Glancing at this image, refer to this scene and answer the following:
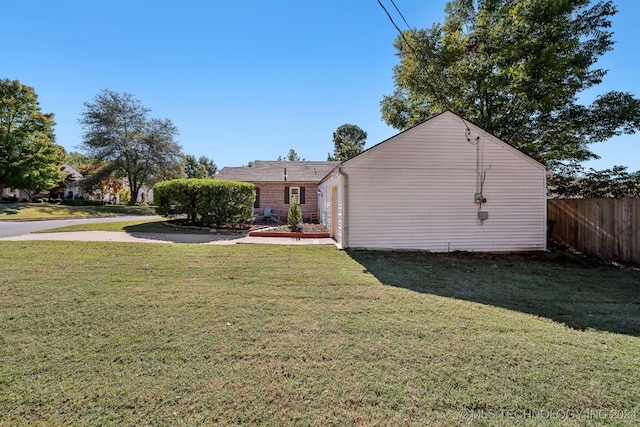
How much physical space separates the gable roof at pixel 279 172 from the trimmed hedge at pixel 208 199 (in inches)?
248

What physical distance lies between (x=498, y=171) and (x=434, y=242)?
131 inches

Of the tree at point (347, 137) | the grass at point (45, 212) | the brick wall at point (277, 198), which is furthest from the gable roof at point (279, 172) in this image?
the tree at point (347, 137)

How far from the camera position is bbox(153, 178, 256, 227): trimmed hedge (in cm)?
1298

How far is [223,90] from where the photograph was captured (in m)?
14.6

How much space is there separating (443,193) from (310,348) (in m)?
8.13

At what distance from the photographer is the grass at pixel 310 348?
2.27m

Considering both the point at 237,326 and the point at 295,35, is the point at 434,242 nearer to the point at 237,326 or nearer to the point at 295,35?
the point at 237,326

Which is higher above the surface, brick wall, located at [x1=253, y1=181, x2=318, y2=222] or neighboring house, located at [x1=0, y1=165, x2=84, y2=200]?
neighboring house, located at [x1=0, y1=165, x2=84, y2=200]

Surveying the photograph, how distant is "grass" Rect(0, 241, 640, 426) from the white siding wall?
3.35m

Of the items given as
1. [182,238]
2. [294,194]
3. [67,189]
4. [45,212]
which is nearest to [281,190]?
[294,194]

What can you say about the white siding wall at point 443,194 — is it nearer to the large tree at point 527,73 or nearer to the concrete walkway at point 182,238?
the concrete walkway at point 182,238

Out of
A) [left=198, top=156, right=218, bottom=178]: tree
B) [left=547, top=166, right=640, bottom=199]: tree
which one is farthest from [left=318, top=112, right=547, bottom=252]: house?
[left=198, top=156, right=218, bottom=178]: tree

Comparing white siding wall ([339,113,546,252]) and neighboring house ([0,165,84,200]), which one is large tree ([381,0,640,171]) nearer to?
white siding wall ([339,113,546,252])

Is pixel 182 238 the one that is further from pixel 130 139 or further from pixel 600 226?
pixel 130 139
